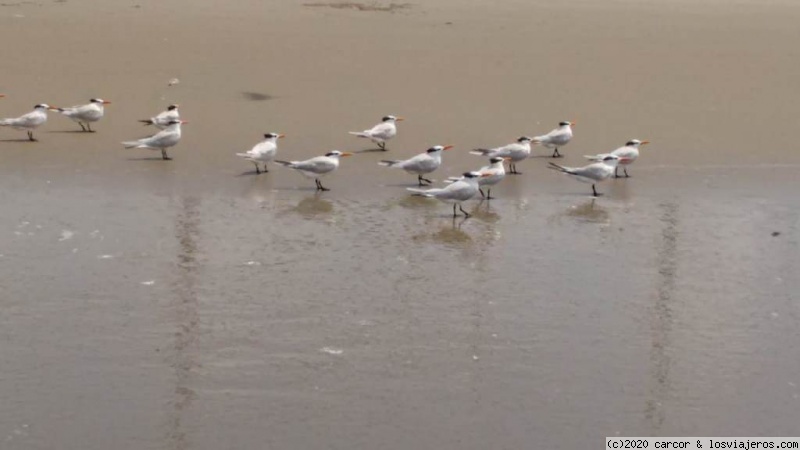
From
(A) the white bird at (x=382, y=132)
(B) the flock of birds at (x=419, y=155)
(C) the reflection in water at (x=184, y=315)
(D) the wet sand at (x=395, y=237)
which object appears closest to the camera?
(C) the reflection in water at (x=184, y=315)

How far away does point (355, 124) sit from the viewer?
12.7m

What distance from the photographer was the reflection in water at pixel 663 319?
6272 mm

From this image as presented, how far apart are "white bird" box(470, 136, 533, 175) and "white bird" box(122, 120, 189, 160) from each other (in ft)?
8.37

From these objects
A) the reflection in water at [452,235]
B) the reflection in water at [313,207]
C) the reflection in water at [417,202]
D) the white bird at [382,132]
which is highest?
the white bird at [382,132]

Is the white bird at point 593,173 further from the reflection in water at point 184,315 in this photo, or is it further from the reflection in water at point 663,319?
the reflection in water at point 184,315

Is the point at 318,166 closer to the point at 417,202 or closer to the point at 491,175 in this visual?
the point at 417,202

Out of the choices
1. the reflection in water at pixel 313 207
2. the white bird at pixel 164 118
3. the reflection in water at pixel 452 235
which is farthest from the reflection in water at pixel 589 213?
the white bird at pixel 164 118

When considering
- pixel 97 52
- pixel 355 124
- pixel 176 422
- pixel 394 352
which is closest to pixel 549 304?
pixel 394 352

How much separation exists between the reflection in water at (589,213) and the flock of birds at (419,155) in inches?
20.3

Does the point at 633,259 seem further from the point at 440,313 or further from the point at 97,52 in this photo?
the point at 97,52

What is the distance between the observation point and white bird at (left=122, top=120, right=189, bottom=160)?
1151 cm

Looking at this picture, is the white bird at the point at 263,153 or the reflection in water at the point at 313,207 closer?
the reflection in water at the point at 313,207

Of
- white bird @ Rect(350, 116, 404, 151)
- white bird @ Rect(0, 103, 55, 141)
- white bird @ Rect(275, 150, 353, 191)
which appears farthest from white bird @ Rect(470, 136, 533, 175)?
white bird @ Rect(0, 103, 55, 141)

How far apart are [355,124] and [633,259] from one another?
4502 millimetres
